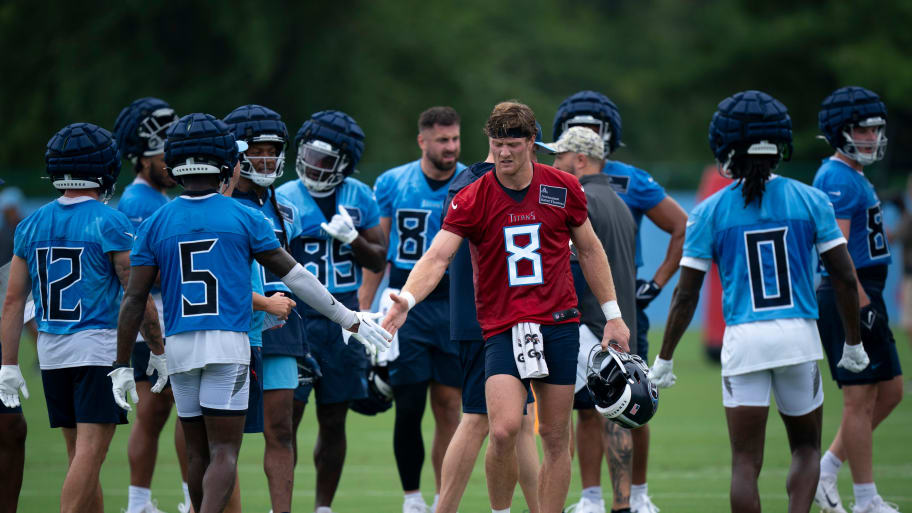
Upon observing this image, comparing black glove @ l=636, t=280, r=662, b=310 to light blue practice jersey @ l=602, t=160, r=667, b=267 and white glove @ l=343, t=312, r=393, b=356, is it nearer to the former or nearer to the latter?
light blue practice jersey @ l=602, t=160, r=667, b=267

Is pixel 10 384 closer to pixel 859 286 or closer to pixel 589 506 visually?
pixel 589 506

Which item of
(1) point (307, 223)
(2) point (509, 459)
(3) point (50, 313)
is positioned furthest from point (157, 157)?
(2) point (509, 459)

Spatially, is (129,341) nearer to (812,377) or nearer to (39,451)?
(812,377)

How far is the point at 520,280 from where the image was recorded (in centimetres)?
630

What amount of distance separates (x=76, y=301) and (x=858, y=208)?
4853 millimetres

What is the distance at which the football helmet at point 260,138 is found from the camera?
7.12 meters

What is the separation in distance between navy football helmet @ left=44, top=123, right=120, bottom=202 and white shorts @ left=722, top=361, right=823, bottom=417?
12.0 feet

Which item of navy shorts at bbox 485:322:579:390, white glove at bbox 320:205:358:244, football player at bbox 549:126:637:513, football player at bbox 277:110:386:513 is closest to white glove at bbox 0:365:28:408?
football player at bbox 277:110:386:513

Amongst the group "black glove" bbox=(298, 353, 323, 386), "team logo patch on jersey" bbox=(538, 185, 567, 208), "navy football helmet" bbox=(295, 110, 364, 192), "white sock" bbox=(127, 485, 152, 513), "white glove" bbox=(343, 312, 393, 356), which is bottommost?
"white sock" bbox=(127, 485, 152, 513)

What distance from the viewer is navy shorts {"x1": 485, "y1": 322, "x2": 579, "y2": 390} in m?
6.28

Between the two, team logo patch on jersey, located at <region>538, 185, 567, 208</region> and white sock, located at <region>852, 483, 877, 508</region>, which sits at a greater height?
team logo patch on jersey, located at <region>538, 185, 567, 208</region>

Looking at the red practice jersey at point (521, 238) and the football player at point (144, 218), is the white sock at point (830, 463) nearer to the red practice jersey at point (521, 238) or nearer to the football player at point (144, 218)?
the red practice jersey at point (521, 238)

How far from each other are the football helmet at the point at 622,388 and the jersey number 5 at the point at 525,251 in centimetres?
57

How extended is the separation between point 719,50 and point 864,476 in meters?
29.0
